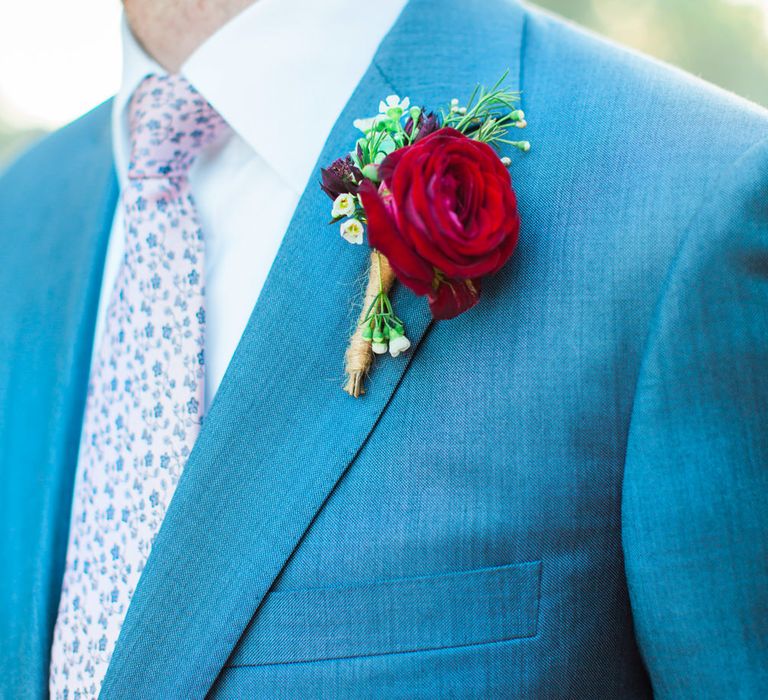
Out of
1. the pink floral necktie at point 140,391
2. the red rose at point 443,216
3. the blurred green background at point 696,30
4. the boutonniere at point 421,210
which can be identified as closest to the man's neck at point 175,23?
the pink floral necktie at point 140,391

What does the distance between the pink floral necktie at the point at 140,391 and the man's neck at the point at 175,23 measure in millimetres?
51

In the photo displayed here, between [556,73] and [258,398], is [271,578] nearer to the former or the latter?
[258,398]

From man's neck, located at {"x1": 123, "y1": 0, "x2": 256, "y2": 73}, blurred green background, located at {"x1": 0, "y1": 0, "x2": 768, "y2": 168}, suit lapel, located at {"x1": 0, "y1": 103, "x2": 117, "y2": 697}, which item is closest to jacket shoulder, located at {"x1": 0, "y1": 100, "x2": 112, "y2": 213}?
suit lapel, located at {"x1": 0, "y1": 103, "x2": 117, "y2": 697}

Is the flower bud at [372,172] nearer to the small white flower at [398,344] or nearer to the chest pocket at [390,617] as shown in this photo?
the small white flower at [398,344]

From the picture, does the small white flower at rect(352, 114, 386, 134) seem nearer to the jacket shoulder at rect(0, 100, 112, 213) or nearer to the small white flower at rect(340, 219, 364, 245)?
the small white flower at rect(340, 219, 364, 245)

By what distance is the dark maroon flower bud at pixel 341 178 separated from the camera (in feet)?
3.05

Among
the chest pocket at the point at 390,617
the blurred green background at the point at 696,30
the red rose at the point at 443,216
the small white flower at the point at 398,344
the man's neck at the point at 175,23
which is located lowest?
the blurred green background at the point at 696,30

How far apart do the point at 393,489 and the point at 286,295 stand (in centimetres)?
26

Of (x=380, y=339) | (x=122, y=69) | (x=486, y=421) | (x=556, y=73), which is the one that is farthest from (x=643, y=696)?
(x=122, y=69)

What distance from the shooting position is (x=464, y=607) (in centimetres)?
92

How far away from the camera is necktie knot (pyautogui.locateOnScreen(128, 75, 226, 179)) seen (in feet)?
3.96

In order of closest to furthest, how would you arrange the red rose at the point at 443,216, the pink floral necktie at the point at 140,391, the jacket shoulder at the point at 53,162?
the red rose at the point at 443,216 → the pink floral necktie at the point at 140,391 → the jacket shoulder at the point at 53,162

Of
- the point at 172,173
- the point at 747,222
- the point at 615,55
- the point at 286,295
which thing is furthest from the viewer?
the point at 172,173

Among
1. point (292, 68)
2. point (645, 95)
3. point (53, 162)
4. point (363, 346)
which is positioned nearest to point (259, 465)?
point (363, 346)
